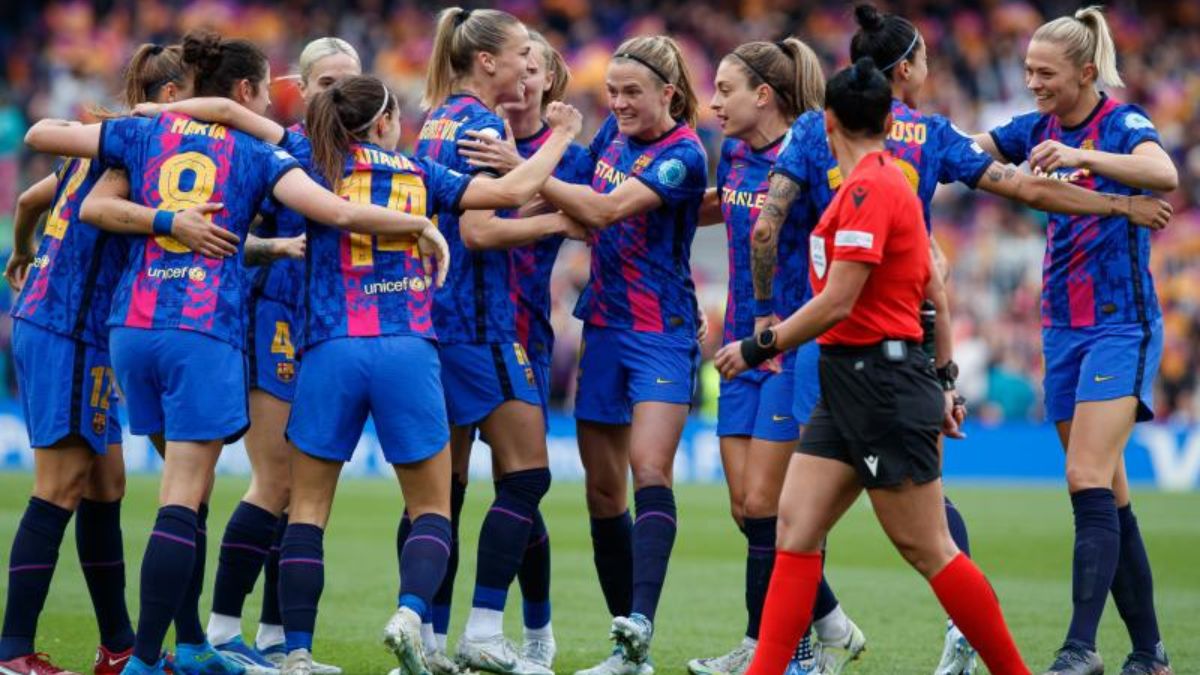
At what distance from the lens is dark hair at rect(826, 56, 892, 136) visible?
5.90m

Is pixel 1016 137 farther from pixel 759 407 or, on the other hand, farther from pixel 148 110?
pixel 148 110

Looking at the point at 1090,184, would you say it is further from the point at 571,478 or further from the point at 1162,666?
the point at 571,478

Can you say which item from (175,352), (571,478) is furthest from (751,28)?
(175,352)

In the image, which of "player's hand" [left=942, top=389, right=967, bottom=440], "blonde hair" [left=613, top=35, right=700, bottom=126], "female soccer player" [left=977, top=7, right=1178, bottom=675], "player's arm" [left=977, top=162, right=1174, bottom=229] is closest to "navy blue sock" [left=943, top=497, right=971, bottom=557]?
"female soccer player" [left=977, top=7, right=1178, bottom=675]

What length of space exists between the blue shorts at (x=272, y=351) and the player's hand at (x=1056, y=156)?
3373 mm

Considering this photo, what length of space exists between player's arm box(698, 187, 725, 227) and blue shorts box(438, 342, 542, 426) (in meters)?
1.31

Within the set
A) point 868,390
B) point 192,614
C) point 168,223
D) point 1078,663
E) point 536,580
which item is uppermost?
point 168,223

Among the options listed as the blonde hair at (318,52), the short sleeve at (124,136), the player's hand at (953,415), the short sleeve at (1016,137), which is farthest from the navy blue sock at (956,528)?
the short sleeve at (124,136)

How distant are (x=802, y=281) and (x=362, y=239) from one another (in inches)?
78.5

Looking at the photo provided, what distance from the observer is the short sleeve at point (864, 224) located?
5758 mm

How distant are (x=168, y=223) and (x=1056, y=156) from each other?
12.2ft

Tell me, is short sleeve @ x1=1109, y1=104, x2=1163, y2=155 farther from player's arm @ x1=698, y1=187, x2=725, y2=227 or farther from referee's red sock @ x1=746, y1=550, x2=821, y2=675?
referee's red sock @ x1=746, y1=550, x2=821, y2=675

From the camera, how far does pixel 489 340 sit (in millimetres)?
7340

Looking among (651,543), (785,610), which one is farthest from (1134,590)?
(785,610)
